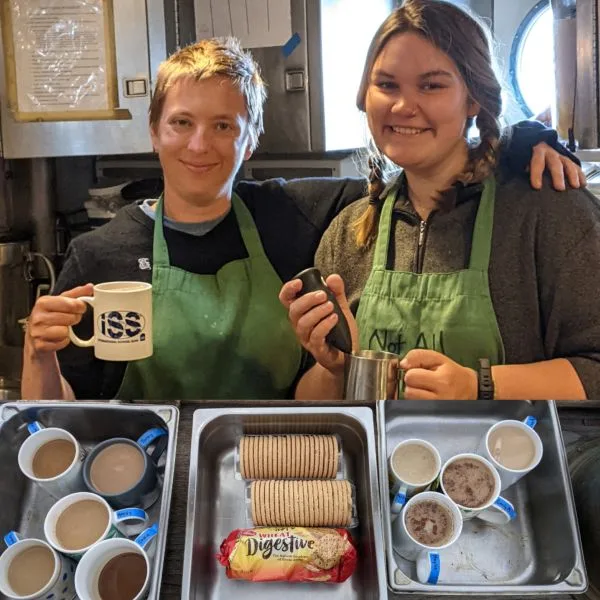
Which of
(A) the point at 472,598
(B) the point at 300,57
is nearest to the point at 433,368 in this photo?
(A) the point at 472,598

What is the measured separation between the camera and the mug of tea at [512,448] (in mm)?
825

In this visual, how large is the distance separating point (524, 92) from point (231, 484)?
2.32m

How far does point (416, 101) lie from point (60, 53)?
4.05 feet

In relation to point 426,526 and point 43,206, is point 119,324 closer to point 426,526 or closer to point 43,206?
point 426,526

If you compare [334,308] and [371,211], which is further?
[371,211]

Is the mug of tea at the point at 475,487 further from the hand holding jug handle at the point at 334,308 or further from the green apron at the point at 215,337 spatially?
the green apron at the point at 215,337

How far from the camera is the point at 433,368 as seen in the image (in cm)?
99

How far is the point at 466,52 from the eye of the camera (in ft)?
3.83

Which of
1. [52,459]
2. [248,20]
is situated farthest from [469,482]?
[248,20]

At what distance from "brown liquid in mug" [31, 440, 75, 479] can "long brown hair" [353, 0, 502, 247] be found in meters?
0.86

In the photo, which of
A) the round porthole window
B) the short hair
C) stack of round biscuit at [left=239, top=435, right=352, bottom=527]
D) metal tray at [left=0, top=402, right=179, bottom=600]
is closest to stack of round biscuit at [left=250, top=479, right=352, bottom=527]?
stack of round biscuit at [left=239, top=435, right=352, bottom=527]

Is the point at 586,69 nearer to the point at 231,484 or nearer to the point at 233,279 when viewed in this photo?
the point at 233,279

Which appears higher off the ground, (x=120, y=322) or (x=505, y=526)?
(x=120, y=322)

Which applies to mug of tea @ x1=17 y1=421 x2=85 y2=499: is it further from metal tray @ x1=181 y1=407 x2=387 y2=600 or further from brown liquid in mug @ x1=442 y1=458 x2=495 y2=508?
brown liquid in mug @ x1=442 y1=458 x2=495 y2=508
